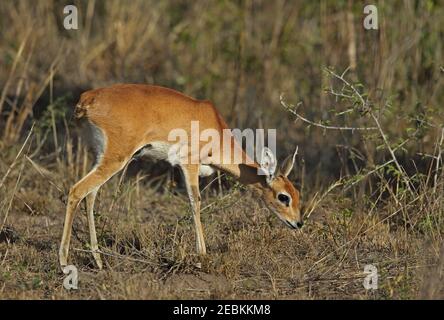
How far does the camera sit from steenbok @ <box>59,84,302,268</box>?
Answer: 6457 millimetres

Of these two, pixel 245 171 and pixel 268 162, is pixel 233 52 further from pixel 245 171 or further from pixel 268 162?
pixel 268 162

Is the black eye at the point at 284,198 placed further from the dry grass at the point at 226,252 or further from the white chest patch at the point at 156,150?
the white chest patch at the point at 156,150

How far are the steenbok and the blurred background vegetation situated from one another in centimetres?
267

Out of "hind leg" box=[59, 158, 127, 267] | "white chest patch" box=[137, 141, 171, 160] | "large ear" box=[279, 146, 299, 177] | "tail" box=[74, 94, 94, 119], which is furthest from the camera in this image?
"large ear" box=[279, 146, 299, 177]

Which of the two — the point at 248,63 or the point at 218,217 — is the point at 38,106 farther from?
the point at 218,217

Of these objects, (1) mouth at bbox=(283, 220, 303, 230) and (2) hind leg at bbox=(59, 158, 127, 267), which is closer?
(2) hind leg at bbox=(59, 158, 127, 267)

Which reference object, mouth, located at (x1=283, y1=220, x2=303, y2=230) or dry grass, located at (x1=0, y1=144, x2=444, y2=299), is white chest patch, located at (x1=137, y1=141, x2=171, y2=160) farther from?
mouth, located at (x1=283, y1=220, x2=303, y2=230)

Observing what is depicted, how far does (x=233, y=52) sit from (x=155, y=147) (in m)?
5.37

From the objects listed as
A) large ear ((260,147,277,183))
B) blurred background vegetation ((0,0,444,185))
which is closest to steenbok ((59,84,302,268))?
large ear ((260,147,277,183))

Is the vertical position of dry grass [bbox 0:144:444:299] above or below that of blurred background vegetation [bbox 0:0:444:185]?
below

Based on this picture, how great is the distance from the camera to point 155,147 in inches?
267

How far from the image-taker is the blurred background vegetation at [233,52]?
10.3m

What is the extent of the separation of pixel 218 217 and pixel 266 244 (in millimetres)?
839

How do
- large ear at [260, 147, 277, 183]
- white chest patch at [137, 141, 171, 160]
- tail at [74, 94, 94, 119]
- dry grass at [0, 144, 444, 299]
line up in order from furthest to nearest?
large ear at [260, 147, 277, 183]
white chest patch at [137, 141, 171, 160]
tail at [74, 94, 94, 119]
dry grass at [0, 144, 444, 299]
